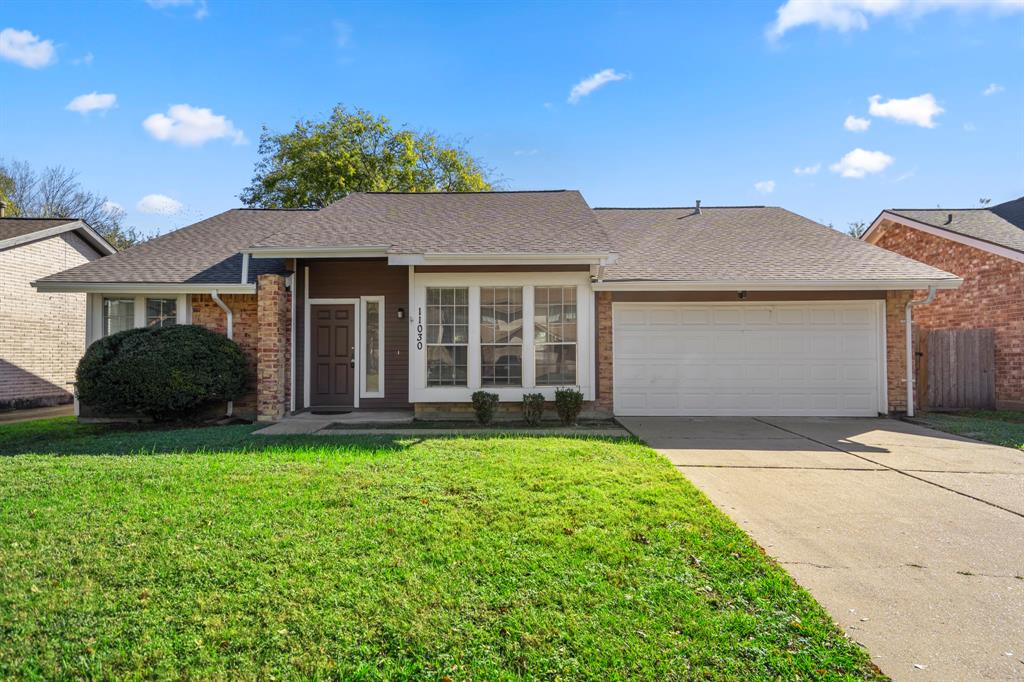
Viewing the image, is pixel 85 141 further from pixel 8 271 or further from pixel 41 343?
pixel 41 343

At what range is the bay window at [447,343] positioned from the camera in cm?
953

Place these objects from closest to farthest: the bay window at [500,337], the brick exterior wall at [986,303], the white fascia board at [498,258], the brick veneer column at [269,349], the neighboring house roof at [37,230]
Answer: the white fascia board at [498,258]
the brick veneer column at [269,349]
the bay window at [500,337]
the brick exterior wall at [986,303]
the neighboring house roof at [37,230]

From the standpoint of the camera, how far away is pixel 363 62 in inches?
476

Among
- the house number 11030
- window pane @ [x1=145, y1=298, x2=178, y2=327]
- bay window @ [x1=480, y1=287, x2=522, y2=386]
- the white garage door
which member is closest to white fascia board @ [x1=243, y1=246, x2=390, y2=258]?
the house number 11030

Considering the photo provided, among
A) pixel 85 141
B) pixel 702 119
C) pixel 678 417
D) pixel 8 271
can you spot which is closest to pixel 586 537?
pixel 678 417

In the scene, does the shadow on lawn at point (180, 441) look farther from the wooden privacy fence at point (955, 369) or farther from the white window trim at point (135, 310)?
the wooden privacy fence at point (955, 369)

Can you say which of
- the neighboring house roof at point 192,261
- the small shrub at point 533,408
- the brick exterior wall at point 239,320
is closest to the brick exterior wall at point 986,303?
the small shrub at point 533,408

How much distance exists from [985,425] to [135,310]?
1670cm

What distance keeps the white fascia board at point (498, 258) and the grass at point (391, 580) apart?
4.41 meters

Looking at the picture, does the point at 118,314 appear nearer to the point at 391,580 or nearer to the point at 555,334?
the point at 555,334

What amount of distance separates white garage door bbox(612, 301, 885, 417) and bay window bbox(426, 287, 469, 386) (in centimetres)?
313

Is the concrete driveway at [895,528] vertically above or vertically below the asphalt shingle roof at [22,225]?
below

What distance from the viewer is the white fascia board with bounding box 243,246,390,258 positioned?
9023 millimetres

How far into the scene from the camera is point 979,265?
40.0 ft
